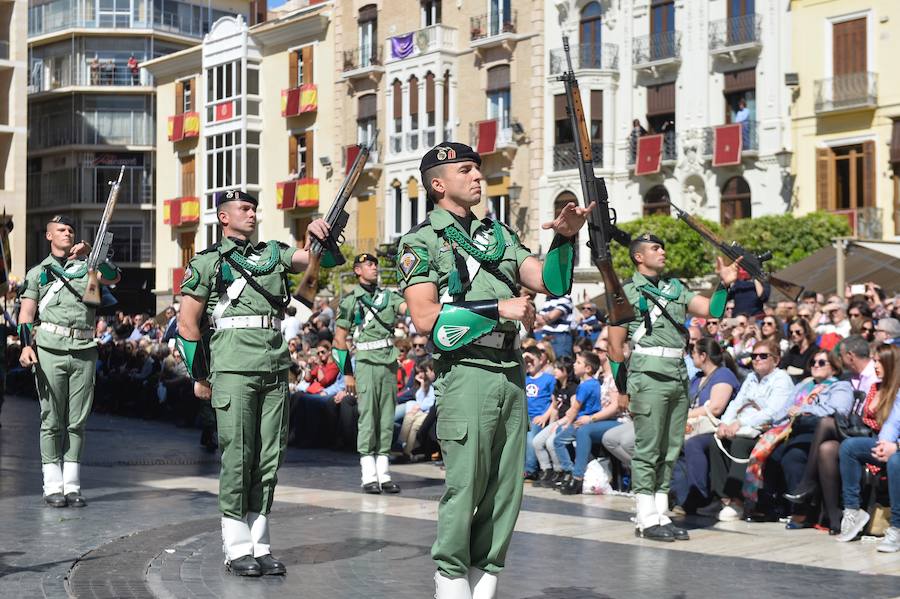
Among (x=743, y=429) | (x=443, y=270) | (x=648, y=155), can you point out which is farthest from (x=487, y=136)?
(x=443, y=270)

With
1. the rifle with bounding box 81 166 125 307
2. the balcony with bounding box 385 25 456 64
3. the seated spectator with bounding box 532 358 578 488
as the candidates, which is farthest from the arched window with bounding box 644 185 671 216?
the rifle with bounding box 81 166 125 307

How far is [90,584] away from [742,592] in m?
3.96

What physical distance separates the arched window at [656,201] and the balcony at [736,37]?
4.29 m

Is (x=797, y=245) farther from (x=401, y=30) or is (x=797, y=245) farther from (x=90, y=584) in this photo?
(x=90, y=584)

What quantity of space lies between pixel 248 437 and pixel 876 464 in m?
5.01

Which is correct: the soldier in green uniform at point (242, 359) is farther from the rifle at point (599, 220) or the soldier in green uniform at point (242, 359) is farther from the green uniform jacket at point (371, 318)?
the green uniform jacket at point (371, 318)

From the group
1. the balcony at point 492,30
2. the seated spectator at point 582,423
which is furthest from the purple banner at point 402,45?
the seated spectator at point 582,423

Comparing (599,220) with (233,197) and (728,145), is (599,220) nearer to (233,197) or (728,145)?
(233,197)

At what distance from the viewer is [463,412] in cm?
661

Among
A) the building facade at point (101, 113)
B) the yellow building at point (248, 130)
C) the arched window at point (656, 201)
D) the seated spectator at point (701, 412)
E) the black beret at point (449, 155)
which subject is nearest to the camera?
the black beret at point (449, 155)

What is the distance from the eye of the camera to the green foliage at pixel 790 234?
34781 millimetres

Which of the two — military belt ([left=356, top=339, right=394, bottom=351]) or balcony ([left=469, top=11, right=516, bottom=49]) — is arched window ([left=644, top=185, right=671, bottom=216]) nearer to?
balcony ([left=469, top=11, right=516, bottom=49])

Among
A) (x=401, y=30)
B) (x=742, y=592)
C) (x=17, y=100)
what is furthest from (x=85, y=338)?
(x=17, y=100)

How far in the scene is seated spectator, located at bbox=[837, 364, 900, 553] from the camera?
1020cm
